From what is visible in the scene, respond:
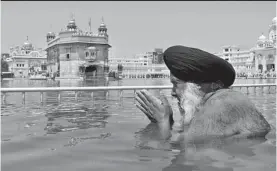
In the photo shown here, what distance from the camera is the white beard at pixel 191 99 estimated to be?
9.44 ft

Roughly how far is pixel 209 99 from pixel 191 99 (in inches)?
8.9

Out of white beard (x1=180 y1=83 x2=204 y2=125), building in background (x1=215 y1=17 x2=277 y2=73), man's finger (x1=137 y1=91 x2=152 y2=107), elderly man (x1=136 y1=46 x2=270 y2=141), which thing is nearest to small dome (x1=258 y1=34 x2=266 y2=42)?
building in background (x1=215 y1=17 x2=277 y2=73)

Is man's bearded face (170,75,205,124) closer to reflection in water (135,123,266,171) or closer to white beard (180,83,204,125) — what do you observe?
white beard (180,83,204,125)

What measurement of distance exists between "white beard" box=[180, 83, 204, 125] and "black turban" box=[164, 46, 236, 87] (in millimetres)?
78

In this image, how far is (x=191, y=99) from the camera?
2902 mm

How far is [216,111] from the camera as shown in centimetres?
260

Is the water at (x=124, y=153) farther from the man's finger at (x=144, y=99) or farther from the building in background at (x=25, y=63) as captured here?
the building in background at (x=25, y=63)

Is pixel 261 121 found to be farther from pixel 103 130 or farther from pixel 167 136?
pixel 103 130

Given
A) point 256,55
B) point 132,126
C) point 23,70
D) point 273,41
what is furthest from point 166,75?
point 132,126

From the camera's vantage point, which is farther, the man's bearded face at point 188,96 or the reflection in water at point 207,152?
the man's bearded face at point 188,96

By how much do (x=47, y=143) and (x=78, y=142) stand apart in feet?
1.11

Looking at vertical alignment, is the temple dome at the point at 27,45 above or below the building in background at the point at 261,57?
above

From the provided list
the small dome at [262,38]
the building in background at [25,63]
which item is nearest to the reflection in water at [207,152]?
the building in background at [25,63]

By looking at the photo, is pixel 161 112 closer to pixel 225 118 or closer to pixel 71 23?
pixel 225 118
